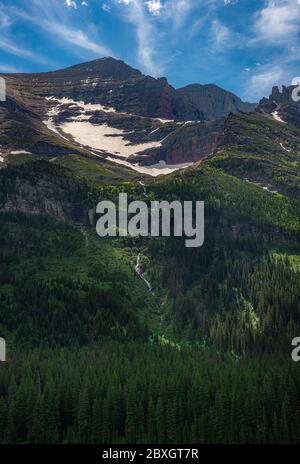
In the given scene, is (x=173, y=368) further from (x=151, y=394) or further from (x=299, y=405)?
(x=299, y=405)

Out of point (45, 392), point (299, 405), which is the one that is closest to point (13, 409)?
point (45, 392)

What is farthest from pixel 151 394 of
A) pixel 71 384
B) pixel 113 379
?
pixel 71 384

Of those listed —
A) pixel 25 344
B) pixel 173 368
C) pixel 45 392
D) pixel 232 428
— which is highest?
pixel 25 344
